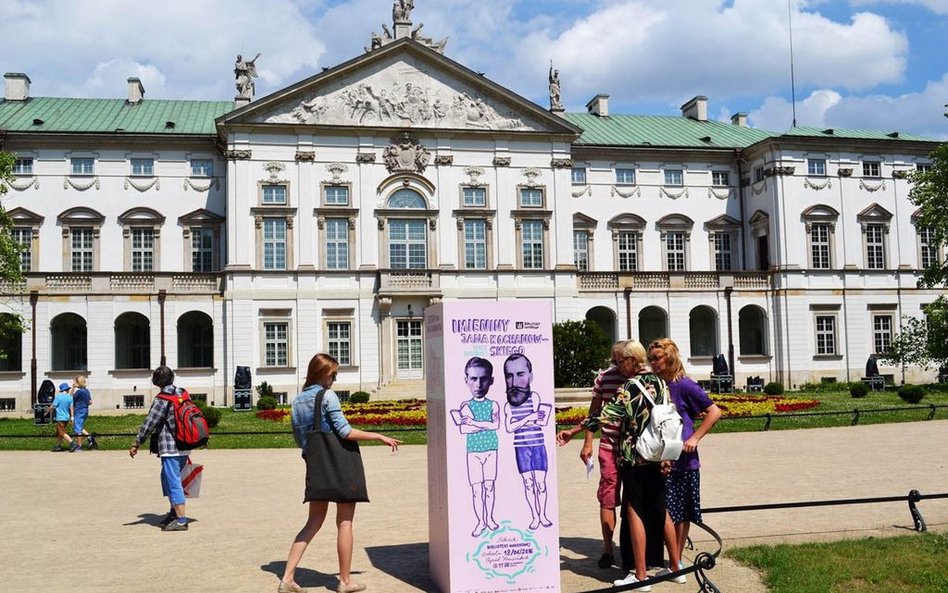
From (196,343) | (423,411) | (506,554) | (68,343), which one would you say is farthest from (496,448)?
(68,343)

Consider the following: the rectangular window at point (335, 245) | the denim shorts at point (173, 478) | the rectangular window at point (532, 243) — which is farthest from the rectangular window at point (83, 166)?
the denim shorts at point (173, 478)

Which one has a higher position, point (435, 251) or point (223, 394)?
point (435, 251)

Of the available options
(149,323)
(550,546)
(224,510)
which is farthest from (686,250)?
(550,546)

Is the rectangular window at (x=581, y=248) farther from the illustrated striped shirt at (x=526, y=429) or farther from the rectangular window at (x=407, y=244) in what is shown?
the illustrated striped shirt at (x=526, y=429)

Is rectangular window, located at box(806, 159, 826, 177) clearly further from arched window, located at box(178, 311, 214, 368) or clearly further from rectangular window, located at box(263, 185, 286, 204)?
arched window, located at box(178, 311, 214, 368)

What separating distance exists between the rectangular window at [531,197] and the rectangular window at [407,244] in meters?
5.09

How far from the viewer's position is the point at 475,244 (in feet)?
149

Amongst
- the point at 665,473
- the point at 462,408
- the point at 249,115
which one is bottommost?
the point at 665,473

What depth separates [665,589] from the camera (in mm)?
8812

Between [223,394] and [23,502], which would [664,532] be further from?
[223,394]

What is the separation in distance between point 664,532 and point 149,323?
3938 centimetres

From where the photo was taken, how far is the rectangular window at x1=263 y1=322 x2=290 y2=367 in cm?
4303

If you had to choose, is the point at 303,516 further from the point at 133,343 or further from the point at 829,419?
the point at 133,343

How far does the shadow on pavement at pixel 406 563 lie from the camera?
9195 mm
